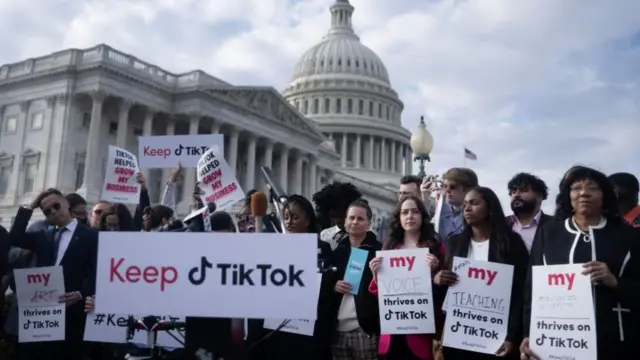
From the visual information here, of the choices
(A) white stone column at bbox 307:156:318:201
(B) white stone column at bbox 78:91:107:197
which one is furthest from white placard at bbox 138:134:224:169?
(A) white stone column at bbox 307:156:318:201

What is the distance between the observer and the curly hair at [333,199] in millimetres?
8047

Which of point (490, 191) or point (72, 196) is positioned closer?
point (490, 191)

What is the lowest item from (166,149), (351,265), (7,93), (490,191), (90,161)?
(351,265)

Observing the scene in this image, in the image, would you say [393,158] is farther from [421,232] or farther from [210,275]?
[210,275]

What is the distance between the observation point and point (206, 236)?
498 cm

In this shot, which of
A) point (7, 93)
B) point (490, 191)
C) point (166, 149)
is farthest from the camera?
point (7, 93)

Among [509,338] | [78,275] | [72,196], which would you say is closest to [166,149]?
[72,196]

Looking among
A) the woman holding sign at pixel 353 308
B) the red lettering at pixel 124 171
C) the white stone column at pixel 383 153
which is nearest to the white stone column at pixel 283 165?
the white stone column at pixel 383 153

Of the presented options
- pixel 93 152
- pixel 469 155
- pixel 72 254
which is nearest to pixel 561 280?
pixel 72 254

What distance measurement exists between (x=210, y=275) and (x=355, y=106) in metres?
96.0

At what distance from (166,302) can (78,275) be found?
102 inches

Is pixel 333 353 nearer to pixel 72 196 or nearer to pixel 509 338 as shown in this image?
pixel 509 338

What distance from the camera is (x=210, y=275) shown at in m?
4.93

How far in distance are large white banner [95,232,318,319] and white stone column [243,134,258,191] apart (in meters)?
49.6
